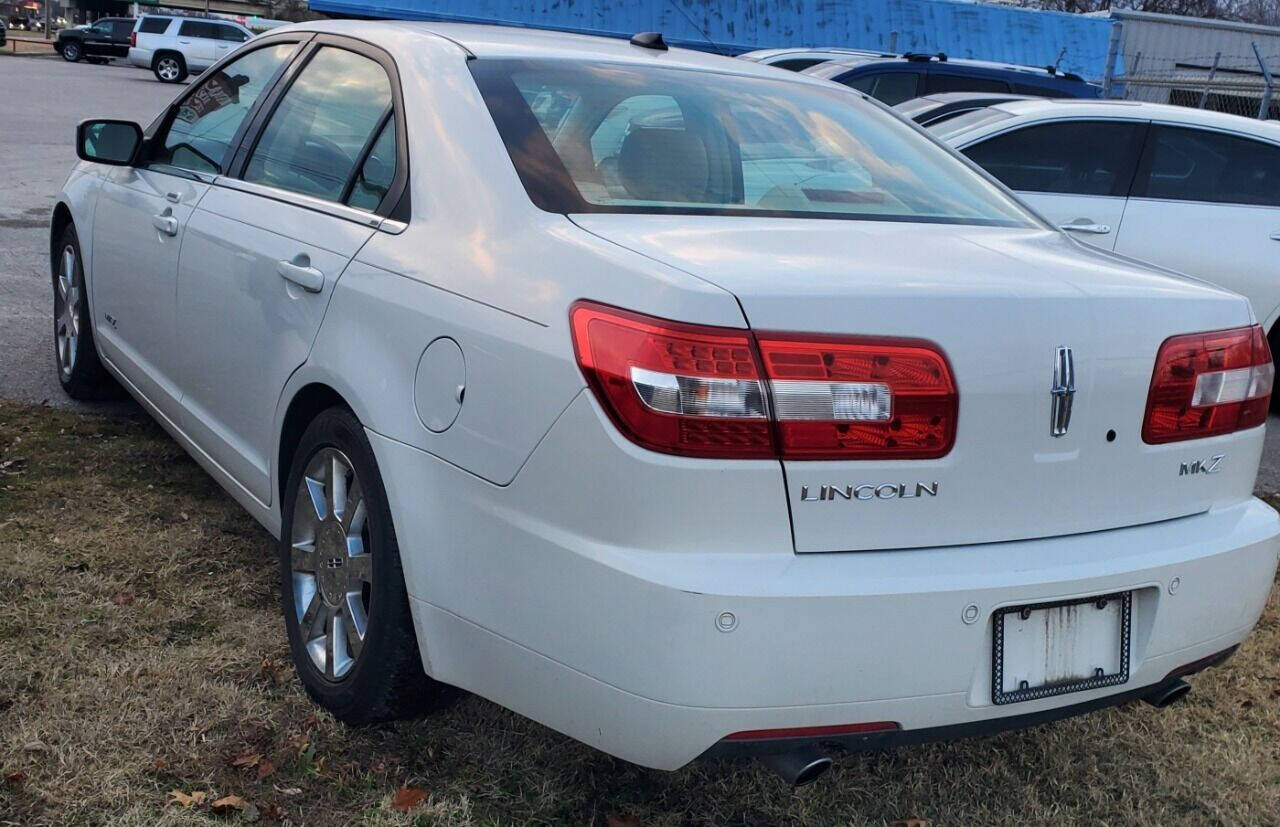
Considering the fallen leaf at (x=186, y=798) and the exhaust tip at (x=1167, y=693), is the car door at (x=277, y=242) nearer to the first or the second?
the fallen leaf at (x=186, y=798)

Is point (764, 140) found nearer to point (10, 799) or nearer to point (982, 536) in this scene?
point (982, 536)

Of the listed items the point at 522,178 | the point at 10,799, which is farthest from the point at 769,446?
the point at 10,799

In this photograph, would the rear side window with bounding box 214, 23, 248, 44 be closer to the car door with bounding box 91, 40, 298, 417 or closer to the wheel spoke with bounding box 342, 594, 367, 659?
the car door with bounding box 91, 40, 298, 417

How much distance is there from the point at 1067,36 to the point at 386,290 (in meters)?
24.5

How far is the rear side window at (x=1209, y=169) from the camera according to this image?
6840mm

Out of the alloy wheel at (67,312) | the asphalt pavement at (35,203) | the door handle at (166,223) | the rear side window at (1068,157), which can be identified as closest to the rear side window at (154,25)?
the asphalt pavement at (35,203)

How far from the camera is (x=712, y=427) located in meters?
2.16

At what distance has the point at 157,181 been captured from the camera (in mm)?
4199

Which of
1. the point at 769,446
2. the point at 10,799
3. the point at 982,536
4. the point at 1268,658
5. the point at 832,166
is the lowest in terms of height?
the point at 1268,658

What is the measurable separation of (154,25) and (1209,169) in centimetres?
3532

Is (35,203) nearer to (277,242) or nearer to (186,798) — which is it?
(277,242)

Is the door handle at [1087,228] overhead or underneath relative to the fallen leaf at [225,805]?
overhead

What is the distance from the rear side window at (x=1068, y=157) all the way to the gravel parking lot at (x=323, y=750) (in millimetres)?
3198

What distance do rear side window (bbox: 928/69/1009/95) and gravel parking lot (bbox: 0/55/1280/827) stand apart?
7.90 metres
